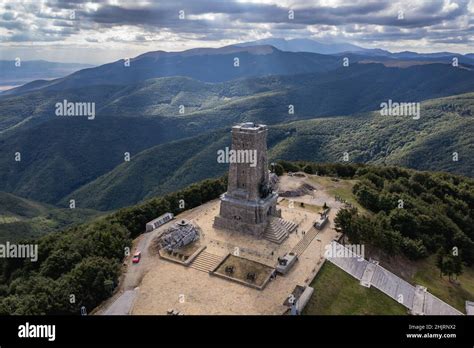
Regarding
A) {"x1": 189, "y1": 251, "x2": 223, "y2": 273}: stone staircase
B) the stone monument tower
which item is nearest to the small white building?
the stone monument tower

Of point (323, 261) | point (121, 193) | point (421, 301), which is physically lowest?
point (121, 193)

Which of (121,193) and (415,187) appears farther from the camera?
(121,193)

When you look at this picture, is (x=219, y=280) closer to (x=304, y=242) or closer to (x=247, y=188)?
(x=304, y=242)

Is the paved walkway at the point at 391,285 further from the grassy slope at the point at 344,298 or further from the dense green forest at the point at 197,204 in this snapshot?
the dense green forest at the point at 197,204

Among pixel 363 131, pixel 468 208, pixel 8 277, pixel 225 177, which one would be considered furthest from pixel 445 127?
pixel 8 277

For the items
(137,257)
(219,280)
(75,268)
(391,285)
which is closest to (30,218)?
(137,257)

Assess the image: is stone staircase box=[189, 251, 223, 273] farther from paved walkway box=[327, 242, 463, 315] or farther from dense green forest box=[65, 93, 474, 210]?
dense green forest box=[65, 93, 474, 210]

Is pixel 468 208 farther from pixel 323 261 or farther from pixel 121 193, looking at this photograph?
pixel 121 193
